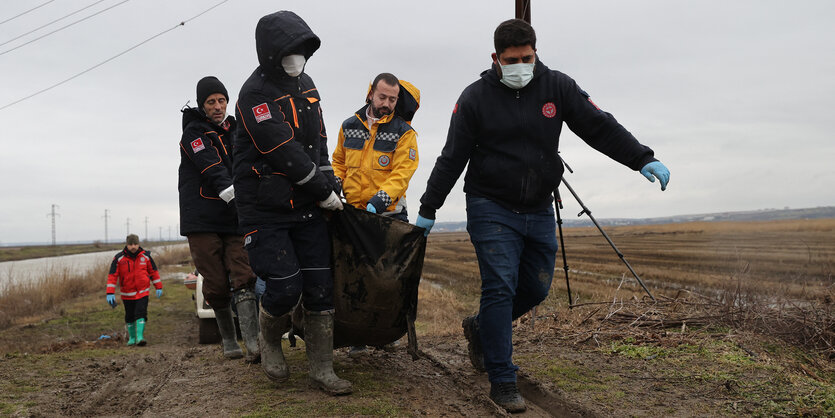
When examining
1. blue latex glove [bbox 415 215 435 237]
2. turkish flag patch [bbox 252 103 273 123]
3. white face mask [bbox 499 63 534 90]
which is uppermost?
white face mask [bbox 499 63 534 90]

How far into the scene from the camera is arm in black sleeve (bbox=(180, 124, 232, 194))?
5035 millimetres

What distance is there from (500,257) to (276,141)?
61.8 inches

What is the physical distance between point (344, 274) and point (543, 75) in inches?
74.1

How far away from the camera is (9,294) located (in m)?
15.1

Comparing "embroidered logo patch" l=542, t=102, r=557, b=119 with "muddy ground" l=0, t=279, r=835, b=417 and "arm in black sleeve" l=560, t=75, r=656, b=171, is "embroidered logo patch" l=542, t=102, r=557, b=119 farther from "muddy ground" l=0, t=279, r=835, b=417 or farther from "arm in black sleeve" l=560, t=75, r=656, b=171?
"muddy ground" l=0, t=279, r=835, b=417

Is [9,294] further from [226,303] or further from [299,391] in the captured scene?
[299,391]

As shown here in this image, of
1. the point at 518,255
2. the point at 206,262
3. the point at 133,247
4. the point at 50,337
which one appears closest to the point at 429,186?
the point at 518,255

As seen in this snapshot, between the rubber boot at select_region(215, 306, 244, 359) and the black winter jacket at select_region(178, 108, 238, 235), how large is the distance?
0.81 m

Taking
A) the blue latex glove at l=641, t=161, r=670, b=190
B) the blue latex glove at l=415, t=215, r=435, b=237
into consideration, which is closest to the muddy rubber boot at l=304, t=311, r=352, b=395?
the blue latex glove at l=415, t=215, r=435, b=237

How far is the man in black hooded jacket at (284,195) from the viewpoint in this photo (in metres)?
3.70

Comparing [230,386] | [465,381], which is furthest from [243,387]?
[465,381]

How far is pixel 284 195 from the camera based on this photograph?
3.71 m

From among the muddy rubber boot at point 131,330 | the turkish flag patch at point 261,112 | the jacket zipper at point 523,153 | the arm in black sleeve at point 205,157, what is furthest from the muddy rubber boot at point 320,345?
the muddy rubber boot at point 131,330

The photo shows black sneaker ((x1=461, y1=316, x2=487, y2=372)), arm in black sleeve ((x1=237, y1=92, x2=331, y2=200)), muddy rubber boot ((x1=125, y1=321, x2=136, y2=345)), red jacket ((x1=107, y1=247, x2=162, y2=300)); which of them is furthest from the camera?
red jacket ((x1=107, y1=247, x2=162, y2=300))
